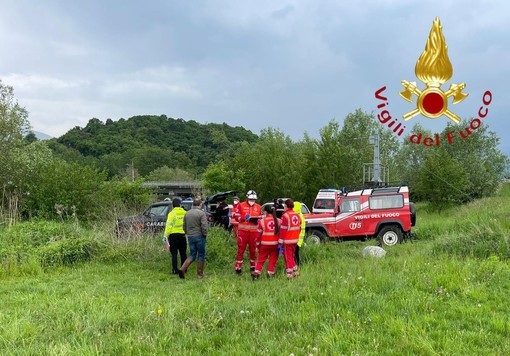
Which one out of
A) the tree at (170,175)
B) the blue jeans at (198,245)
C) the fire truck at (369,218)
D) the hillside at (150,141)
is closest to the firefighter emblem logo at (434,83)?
the fire truck at (369,218)

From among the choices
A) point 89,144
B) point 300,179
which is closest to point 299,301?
point 300,179

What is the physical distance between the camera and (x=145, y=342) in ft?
13.6

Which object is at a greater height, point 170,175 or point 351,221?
point 170,175

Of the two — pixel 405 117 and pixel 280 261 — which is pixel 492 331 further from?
pixel 405 117

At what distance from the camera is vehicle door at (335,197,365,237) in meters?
13.6

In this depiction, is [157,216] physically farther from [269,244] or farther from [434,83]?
[434,83]

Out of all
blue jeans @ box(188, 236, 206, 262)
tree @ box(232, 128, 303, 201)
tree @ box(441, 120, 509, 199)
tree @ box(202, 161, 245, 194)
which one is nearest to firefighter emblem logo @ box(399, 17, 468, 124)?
blue jeans @ box(188, 236, 206, 262)

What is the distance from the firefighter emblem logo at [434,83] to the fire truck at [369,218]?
A: 2.86 meters

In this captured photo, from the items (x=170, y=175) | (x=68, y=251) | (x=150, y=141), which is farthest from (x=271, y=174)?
(x=150, y=141)

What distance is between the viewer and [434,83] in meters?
12.0

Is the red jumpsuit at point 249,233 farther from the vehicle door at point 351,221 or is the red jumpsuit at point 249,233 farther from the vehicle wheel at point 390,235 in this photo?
the vehicle wheel at point 390,235

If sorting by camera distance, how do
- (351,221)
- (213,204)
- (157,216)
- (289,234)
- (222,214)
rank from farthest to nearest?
(213,204), (157,216), (222,214), (351,221), (289,234)

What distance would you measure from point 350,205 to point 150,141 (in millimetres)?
57465

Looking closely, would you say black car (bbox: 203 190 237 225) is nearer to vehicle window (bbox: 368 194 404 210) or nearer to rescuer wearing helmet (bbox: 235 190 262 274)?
vehicle window (bbox: 368 194 404 210)
